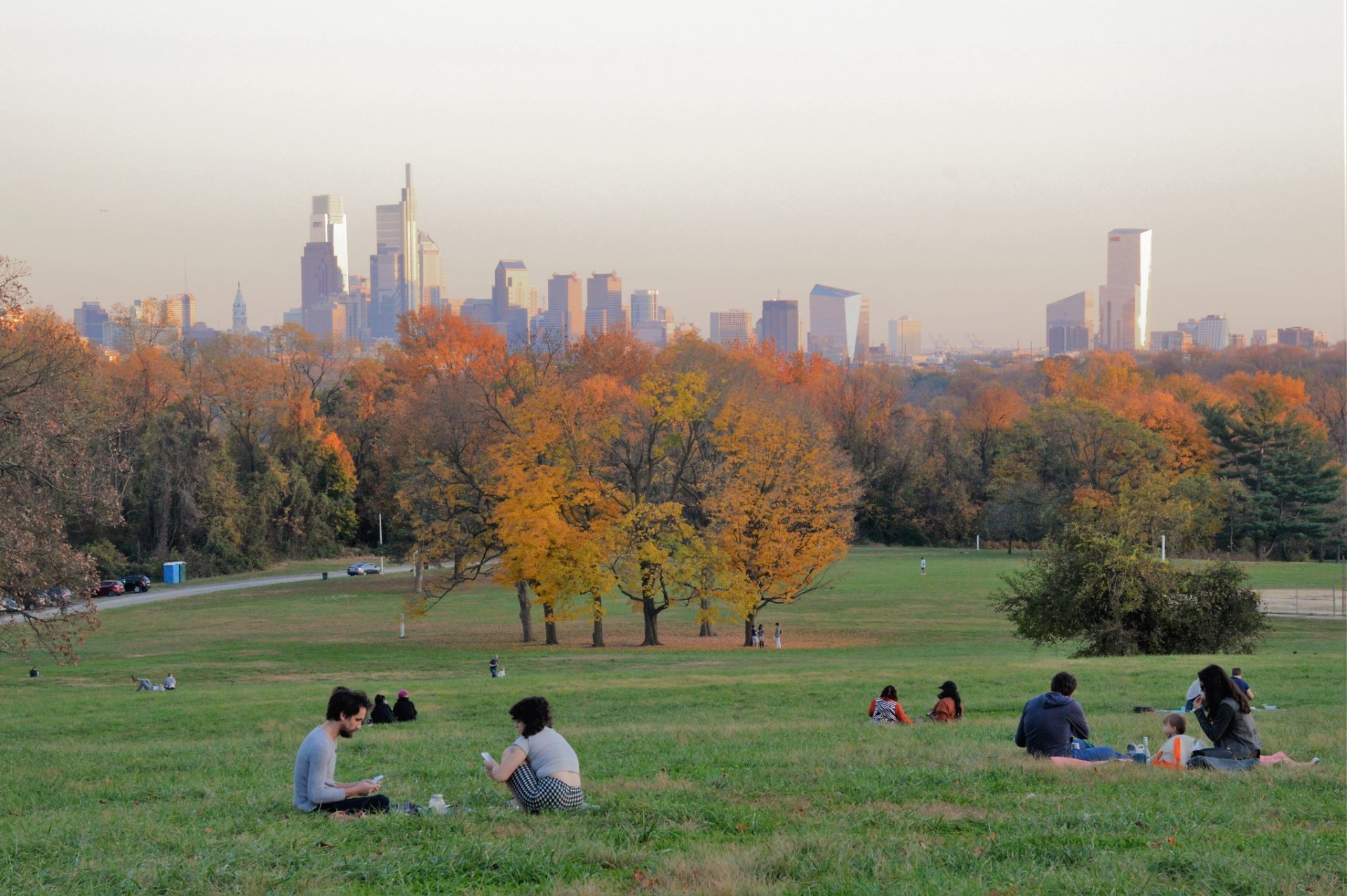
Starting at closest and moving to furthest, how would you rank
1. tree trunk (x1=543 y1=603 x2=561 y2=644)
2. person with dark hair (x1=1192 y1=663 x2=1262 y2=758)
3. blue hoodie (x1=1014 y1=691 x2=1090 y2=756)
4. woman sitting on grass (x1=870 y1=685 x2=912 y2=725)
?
person with dark hair (x1=1192 y1=663 x2=1262 y2=758) < blue hoodie (x1=1014 y1=691 x2=1090 y2=756) < woman sitting on grass (x1=870 y1=685 x2=912 y2=725) < tree trunk (x1=543 y1=603 x2=561 y2=644)

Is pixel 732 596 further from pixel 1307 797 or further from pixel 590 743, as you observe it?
pixel 1307 797

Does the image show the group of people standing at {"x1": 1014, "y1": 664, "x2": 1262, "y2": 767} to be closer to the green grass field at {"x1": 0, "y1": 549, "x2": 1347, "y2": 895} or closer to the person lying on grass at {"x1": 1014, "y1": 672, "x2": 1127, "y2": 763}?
the person lying on grass at {"x1": 1014, "y1": 672, "x2": 1127, "y2": 763}

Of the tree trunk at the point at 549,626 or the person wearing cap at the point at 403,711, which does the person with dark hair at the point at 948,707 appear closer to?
the person wearing cap at the point at 403,711

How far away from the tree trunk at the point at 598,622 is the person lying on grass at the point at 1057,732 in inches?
1066

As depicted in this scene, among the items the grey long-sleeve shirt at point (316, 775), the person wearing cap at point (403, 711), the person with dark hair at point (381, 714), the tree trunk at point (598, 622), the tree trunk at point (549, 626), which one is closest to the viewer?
the grey long-sleeve shirt at point (316, 775)

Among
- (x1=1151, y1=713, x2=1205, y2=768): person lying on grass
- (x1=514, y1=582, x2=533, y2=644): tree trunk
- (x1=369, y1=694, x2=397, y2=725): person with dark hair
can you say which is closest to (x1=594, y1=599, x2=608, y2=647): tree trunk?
(x1=514, y1=582, x2=533, y2=644): tree trunk

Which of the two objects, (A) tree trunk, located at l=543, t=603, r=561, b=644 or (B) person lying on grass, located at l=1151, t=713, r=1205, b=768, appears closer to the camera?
(B) person lying on grass, located at l=1151, t=713, r=1205, b=768

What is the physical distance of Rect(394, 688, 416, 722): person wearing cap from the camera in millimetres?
18531

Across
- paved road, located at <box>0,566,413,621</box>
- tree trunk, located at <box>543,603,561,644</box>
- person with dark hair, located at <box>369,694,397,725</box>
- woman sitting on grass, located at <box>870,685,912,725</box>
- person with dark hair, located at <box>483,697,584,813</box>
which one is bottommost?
paved road, located at <box>0,566,413,621</box>

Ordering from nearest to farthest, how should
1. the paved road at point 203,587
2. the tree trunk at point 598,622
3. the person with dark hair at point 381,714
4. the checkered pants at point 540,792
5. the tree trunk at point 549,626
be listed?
the checkered pants at point 540,792 → the person with dark hair at point 381,714 → the tree trunk at point 598,622 → the tree trunk at point 549,626 → the paved road at point 203,587

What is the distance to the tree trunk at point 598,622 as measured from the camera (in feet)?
125

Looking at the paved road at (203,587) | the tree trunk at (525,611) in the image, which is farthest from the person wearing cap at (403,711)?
the paved road at (203,587)

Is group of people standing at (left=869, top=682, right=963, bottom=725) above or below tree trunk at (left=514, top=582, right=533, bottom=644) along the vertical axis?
above

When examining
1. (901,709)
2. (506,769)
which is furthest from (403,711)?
(506,769)
